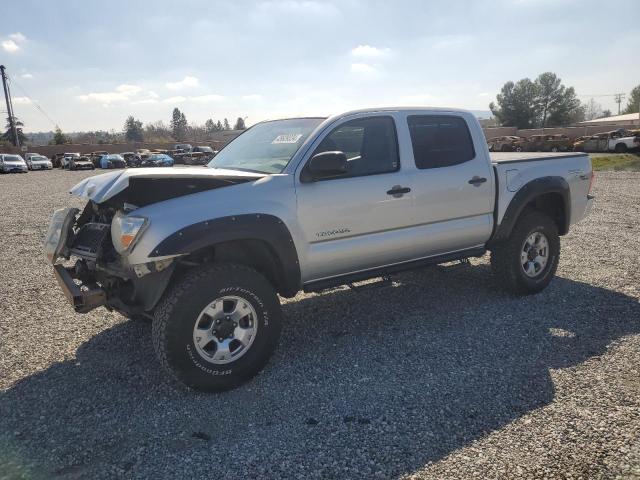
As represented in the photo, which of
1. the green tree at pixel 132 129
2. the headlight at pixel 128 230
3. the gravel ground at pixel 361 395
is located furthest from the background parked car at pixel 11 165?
the green tree at pixel 132 129

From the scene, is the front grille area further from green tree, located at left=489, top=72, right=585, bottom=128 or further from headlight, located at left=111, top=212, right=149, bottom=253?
green tree, located at left=489, top=72, right=585, bottom=128

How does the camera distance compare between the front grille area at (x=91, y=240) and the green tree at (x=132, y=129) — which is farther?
the green tree at (x=132, y=129)

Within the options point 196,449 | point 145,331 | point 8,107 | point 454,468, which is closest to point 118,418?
point 196,449

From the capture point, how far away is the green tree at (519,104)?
248ft

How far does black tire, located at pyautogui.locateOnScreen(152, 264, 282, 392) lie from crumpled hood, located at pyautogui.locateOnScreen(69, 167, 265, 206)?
0.62 m

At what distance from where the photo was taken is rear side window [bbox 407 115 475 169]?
16.0 ft

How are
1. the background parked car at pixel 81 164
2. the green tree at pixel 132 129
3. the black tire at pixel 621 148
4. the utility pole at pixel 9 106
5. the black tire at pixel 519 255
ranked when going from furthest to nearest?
the green tree at pixel 132 129, the utility pole at pixel 9 106, the background parked car at pixel 81 164, the black tire at pixel 621 148, the black tire at pixel 519 255

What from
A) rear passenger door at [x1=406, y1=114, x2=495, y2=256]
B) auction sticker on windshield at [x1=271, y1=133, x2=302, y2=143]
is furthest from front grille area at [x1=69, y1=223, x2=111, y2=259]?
rear passenger door at [x1=406, y1=114, x2=495, y2=256]

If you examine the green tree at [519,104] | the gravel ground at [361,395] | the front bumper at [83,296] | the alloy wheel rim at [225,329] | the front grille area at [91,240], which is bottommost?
the gravel ground at [361,395]

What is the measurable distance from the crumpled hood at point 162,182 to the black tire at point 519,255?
3.04 metres

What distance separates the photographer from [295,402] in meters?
3.59

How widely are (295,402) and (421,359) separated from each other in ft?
3.91

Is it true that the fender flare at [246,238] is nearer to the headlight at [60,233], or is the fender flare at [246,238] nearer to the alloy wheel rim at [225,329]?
the alloy wheel rim at [225,329]

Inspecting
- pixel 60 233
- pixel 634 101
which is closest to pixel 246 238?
pixel 60 233
